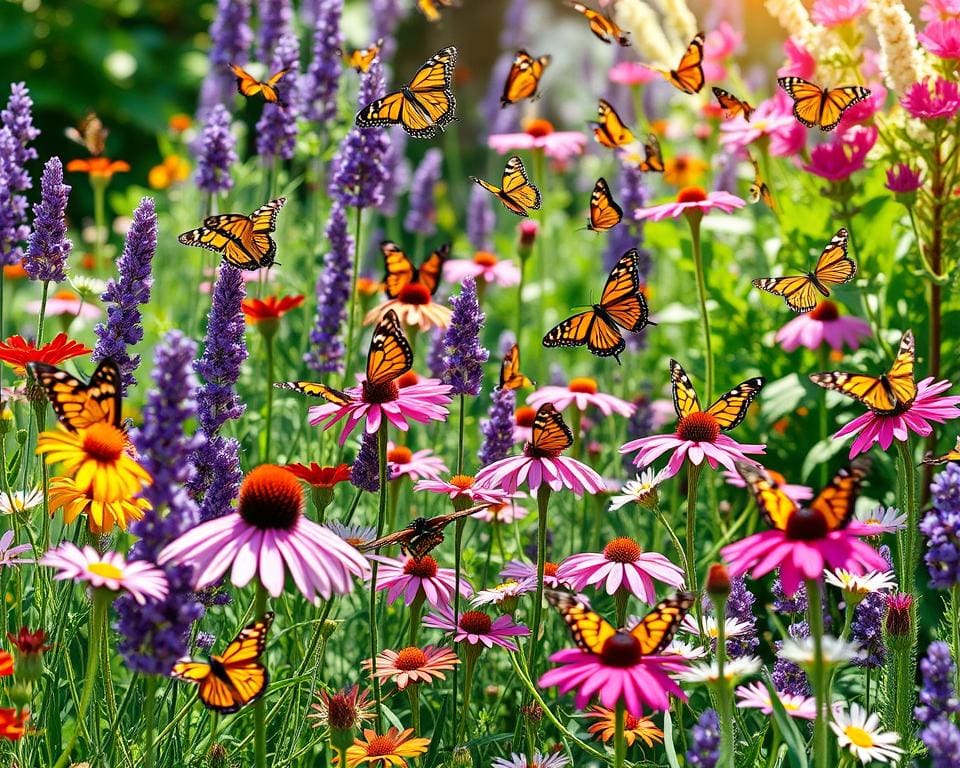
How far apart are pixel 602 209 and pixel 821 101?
73 cm

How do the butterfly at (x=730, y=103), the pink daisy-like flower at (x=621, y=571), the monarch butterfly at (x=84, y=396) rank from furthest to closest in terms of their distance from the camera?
the butterfly at (x=730, y=103) → the pink daisy-like flower at (x=621, y=571) → the monarch butterfly at (x=84, y=396)

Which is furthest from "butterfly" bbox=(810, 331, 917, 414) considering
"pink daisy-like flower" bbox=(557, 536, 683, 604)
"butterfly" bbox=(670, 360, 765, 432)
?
"pink daisy-like flower" bbox=(557, 536, 683, 604)

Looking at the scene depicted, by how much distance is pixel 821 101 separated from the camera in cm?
348

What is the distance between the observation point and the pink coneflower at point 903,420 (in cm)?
234

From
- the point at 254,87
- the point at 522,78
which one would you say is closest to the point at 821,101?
the point at 522,78

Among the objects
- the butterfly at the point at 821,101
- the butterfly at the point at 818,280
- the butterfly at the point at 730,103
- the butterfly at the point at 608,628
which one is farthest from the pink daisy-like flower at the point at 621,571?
the butterfly at the point at 730,103

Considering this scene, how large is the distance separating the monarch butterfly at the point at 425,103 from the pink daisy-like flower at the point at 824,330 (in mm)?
1312

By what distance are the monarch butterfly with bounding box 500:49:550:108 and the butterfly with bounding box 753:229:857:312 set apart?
46.7 inches

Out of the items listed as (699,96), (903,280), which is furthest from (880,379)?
(699,96)

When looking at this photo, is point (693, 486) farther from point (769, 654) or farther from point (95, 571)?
point (769, 654)

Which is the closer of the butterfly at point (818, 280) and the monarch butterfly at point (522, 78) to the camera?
the butterfly at point (818, 280)

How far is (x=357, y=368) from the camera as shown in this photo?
15.0 feet

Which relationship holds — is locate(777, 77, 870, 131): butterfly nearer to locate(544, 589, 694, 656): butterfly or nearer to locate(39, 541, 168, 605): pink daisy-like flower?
locate(544, 589, 694, 656): butterfly

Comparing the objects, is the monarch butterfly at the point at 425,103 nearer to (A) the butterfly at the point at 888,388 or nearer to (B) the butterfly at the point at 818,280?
(B) the butterfly at the point at 818,280
